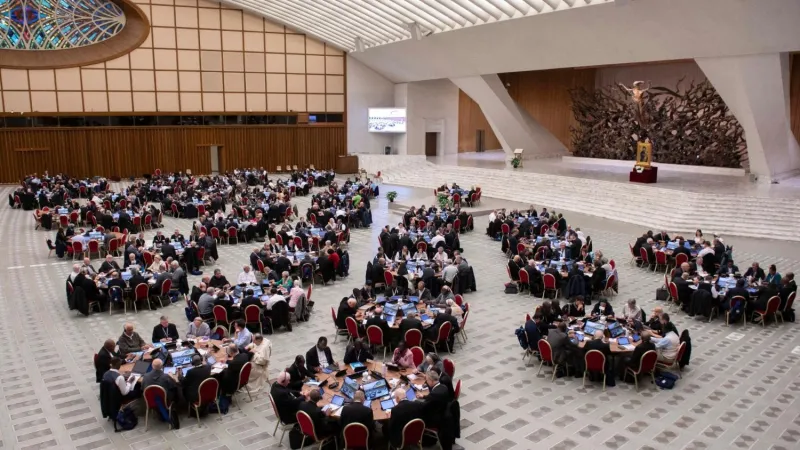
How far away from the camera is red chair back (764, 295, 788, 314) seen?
36.2 feet

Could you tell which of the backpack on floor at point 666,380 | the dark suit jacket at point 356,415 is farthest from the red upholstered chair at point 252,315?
the backpack on floor at point 666,380

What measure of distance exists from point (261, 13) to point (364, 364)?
29.4 m

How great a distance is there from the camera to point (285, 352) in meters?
10.1

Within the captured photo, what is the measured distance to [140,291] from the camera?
12.0m

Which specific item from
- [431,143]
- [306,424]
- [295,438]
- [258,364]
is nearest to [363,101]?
[431,143]

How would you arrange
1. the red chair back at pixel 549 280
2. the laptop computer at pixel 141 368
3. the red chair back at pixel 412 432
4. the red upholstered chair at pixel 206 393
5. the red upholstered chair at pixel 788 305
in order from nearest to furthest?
the red chair back at pixel 412 432
the red upholstered chair at pixel 206 393
the laptop computer at pixel 141 368
the red upholstered chair at pixel 788 305
the red chair back at pixel 549 280

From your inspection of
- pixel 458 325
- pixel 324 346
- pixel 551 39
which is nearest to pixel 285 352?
pixel 324 346

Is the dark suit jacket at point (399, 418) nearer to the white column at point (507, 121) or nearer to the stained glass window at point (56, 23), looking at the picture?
the white column at point (507, 121)

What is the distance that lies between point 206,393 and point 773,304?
379 inches

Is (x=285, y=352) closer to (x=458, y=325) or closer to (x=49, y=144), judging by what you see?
(x=458, y=325)

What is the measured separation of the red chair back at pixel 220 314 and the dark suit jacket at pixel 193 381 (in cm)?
303

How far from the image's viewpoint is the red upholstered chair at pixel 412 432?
6.75 metres

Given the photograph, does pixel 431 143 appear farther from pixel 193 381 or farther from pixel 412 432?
pixel 412 432

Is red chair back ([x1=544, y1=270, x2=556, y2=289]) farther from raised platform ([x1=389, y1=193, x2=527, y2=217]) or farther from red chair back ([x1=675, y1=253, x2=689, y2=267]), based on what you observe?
raised platform ([x1=389, y1=193, x2=527, y2=217])
